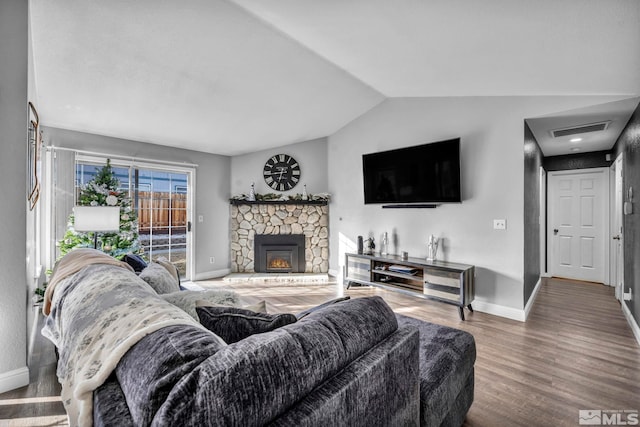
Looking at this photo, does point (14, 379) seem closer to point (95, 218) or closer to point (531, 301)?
point (95, 218)

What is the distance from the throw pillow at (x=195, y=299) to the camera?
4.92 ft

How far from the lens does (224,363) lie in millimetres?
739

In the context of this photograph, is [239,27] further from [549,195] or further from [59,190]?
[549,195]

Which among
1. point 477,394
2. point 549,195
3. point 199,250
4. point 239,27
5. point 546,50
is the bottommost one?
point 477,394

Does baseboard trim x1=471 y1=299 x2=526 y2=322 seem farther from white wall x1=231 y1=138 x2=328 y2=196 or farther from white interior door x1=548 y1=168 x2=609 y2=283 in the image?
white wall x1=231 y1=138 x2=328 y2=196

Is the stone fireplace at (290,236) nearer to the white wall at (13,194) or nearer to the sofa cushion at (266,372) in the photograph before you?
the white wall at (13,194)

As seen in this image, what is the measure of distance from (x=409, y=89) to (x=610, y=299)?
380 cm

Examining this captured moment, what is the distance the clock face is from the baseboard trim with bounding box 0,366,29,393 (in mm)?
4105

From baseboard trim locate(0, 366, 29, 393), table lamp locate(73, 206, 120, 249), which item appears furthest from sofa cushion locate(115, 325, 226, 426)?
table lamp locate(73, 206, 120, 249)

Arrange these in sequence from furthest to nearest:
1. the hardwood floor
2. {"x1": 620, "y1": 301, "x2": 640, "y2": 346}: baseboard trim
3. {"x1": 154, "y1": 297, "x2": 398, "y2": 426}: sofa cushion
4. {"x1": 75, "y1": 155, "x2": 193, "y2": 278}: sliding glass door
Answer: {"x1": 75, "y1": 155, "x2": 193, "y2": 278}: sliding glass door < {"x1": 620, "y1": 301, "x2": 640, "y2": 346}: baseboard trim < the hardwood floor < {"x1": 154, "y1": 297, "x2": 398, "y2": 426}: sofa cushion

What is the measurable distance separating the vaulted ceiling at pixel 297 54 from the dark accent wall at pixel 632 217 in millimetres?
635

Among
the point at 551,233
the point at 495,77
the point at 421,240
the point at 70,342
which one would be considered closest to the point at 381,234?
the point at 421,240

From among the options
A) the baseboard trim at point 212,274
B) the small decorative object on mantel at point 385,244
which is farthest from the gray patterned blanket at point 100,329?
the baseboard trim at point 212,274

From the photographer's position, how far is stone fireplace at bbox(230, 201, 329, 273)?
552cm
